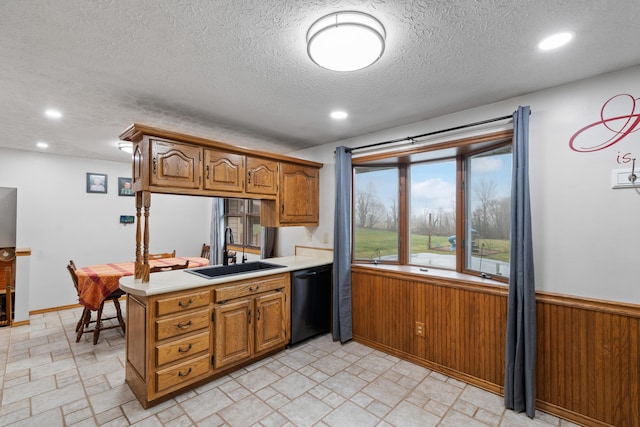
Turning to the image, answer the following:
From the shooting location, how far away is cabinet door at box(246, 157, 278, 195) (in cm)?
318

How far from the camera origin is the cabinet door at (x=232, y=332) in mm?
2566

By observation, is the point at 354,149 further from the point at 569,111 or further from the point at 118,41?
the point at 118,41

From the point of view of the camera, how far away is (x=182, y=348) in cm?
234

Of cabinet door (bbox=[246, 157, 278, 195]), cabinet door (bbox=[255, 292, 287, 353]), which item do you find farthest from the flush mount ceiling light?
cabinet door (bbox=[255, 292, 287, 353])

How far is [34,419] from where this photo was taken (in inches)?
81.4

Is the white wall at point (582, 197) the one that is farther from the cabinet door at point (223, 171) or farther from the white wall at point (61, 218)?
the white wall at point (61, 218)

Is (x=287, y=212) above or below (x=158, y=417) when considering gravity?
above

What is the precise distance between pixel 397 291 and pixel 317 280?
93 centimetres

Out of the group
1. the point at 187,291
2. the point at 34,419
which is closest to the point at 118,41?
the point at 187,291

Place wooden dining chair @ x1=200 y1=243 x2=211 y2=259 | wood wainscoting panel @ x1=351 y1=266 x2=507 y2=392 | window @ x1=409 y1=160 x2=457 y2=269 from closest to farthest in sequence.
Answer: wood wainscoting panel @ x1=351 y1=266 x2=507 y2=392 → window @ x1=409 y1=160 x2=457 y2=269 → wooden dining chair @ x1=200 y1=243 x2=211 y2=259

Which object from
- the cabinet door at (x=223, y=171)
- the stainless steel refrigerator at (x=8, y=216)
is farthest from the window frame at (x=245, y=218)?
the stainless steel refrigerator at (x=8, y=216)

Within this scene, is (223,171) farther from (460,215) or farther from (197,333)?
(460,215)

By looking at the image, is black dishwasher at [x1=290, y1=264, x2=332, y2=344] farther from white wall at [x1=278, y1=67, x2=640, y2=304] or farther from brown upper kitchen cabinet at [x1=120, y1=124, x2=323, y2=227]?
white wall at [x1=278, y1=67, x2=640, y2=304]

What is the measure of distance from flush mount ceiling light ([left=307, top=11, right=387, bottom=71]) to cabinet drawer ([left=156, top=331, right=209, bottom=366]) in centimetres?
228
